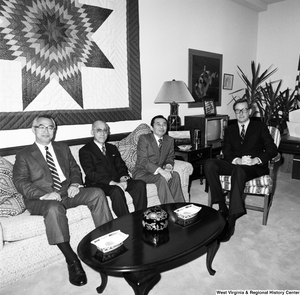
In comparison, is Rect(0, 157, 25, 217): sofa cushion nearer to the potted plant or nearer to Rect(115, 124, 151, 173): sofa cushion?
Rect(115, 124, 151, 173): sofa cushion

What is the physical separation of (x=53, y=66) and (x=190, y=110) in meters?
2.40

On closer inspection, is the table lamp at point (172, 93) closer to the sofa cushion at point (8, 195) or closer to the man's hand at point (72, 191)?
the man's hand at point (72, 191)

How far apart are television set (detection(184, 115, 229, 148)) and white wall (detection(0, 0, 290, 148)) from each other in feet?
0.98

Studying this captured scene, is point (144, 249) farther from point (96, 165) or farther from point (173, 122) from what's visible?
Answer: point (173, 122)

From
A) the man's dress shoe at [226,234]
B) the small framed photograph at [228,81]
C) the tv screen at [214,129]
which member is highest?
the small framed photograph at [228,81]

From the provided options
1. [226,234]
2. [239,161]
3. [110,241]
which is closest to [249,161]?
[239,161]

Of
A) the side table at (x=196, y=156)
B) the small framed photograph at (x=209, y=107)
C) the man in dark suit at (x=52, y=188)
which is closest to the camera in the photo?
the man in dark suit at (x=52, y=188)

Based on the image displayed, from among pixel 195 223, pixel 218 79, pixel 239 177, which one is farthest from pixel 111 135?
pixel 218 79

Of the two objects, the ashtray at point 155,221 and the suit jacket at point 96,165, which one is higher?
the suit jacket at point 96,165

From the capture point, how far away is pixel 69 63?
125 inches

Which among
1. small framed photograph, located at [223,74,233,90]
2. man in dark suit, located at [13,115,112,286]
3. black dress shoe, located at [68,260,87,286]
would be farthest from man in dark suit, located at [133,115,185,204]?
small framed photograph, located at [223,74,233,90]

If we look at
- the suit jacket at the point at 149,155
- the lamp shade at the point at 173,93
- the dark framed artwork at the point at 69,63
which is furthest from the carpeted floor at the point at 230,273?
the lamp shade at the point at 173,93

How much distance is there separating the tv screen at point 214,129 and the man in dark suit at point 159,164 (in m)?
1.18

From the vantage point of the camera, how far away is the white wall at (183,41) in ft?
12.7
